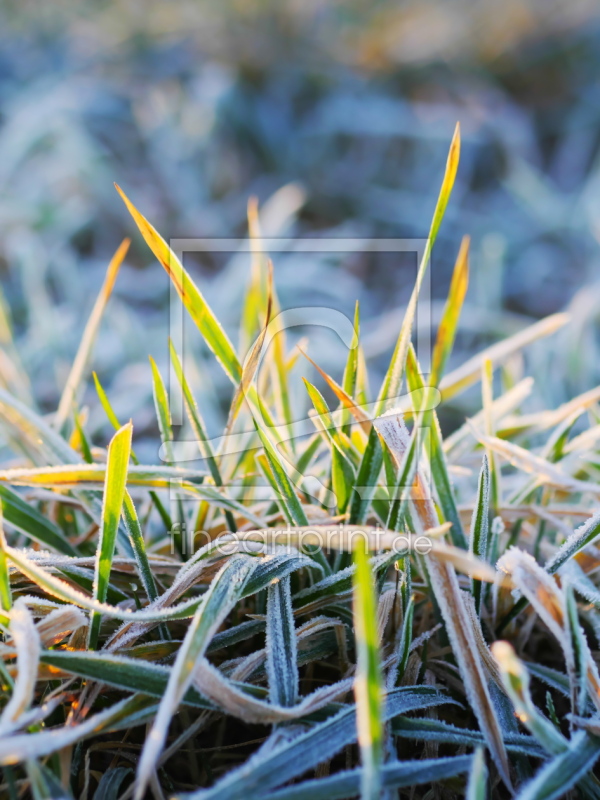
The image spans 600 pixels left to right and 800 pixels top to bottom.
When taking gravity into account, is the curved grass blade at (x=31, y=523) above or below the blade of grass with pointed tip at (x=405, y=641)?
above

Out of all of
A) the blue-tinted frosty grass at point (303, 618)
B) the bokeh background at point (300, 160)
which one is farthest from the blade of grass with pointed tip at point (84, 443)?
the bokeh background at point (300, 160)

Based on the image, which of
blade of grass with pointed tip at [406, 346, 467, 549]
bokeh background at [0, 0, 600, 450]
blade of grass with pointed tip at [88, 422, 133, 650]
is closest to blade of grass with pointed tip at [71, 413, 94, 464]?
blade of grass with pointed tip at [88, 422, 133, 650]

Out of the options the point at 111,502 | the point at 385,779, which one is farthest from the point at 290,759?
the point at 111,502

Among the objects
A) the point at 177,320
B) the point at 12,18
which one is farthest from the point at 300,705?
the point at 12,18

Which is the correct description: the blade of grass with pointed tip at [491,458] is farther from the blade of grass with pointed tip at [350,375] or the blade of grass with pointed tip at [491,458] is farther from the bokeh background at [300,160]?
the bokeh background at [300,160]

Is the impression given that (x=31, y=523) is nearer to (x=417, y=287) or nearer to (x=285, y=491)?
(x=285, y=491)

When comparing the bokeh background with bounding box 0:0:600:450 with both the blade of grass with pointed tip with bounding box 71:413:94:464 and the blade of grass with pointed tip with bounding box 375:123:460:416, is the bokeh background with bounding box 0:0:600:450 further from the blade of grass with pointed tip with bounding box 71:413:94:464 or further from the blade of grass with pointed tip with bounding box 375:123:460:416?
the blade of grass with pointed tip with bounding box 375:123:460:416

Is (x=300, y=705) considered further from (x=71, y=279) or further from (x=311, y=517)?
(x=71, y=279)

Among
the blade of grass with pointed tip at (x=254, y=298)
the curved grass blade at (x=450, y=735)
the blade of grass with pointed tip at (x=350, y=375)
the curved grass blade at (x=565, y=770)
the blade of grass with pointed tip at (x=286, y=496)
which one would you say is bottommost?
the curved grass blade at (x=565, y=770)
